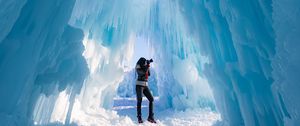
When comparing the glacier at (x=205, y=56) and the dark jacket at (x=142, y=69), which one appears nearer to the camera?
the glacier at (x=205, y=56)

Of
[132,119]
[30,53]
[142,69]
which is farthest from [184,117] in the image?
[30,53]

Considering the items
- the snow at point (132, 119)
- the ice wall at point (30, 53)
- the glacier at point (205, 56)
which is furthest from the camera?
the snow at point (132, 119)

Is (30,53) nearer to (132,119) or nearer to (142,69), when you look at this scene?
(142,69)

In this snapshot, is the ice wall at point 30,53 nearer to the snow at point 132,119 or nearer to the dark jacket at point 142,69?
the snow at point 132,119

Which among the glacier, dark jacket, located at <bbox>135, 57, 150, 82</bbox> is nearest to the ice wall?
the glacier

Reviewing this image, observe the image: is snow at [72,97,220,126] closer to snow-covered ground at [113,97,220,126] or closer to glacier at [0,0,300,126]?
snow-covered ground at [113,97,220,126]

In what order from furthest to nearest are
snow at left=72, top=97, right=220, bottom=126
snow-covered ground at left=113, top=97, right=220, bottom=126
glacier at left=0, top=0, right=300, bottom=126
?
snow-covered ground at left=113, top=97, right=220, bottom=126
snow at left=72, top=97, right=220, bottom=126
glacier at left=0, top=0, right=300, bottom=126

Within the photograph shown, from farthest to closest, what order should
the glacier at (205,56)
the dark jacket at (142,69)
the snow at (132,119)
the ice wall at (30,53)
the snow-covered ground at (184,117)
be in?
the snow-covered ground at (184,117) < the snow at (132,119) < the dark jacket at (142,69) < the ice wall at (30,53) < the glacier at (205,56)

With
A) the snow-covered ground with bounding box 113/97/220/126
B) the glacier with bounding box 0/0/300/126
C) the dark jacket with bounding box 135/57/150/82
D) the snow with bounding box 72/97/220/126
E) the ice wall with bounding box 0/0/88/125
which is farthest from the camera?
the snow-covered ground with bounding box 113/97/220/126

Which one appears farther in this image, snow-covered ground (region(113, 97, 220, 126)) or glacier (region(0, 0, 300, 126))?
snow-covered ground (region(113, 97, 220, 126))

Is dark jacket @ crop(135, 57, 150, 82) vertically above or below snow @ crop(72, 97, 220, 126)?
above

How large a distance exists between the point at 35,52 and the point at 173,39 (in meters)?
10.1

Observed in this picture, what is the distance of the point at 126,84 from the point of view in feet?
108

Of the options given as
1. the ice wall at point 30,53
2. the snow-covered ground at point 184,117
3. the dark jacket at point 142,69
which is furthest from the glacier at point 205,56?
the dark jacket at point 142,69
